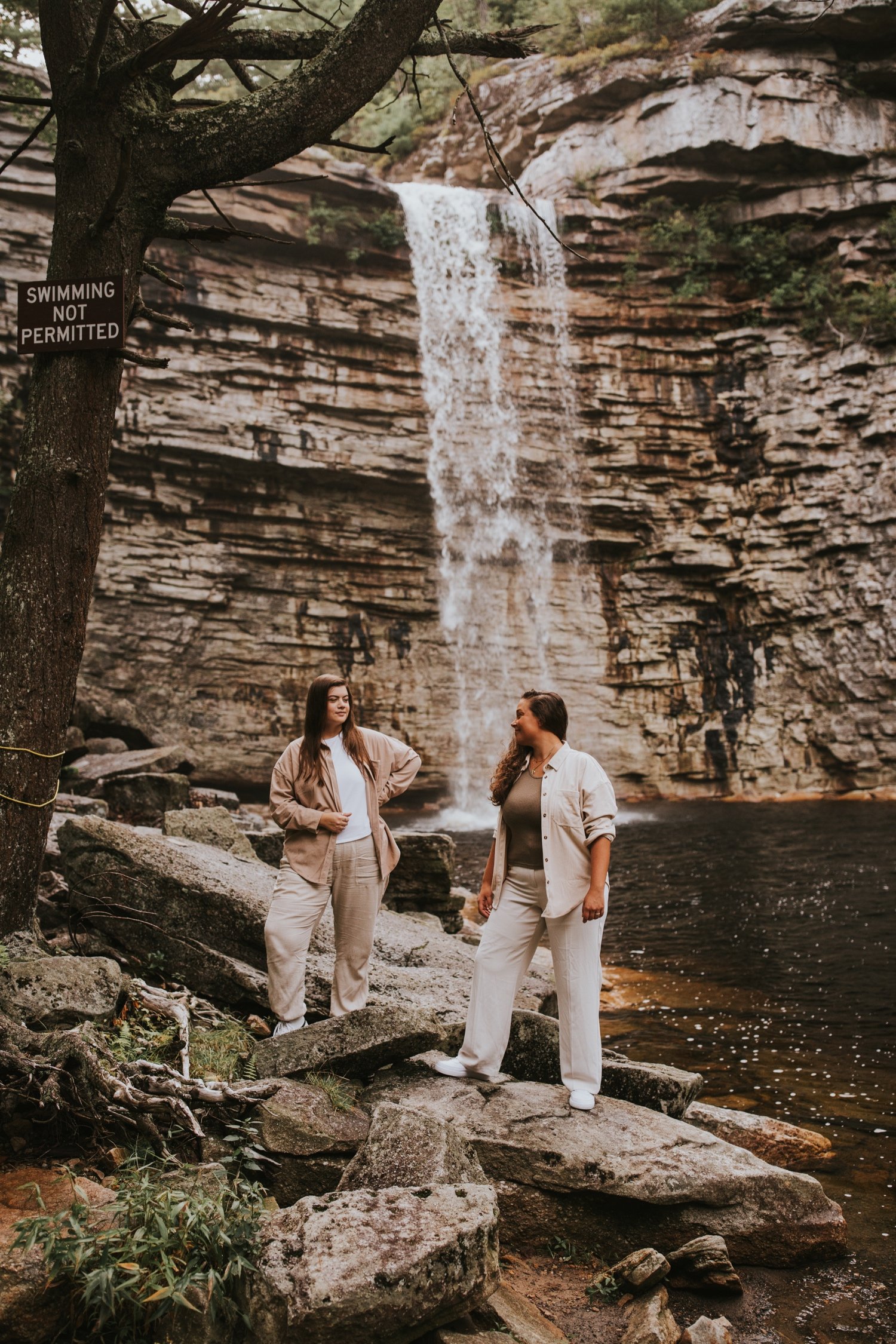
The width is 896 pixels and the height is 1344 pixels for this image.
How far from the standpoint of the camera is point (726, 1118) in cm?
491

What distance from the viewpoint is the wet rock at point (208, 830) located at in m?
7.57

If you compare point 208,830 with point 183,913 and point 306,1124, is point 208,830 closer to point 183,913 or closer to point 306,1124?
point 183,913

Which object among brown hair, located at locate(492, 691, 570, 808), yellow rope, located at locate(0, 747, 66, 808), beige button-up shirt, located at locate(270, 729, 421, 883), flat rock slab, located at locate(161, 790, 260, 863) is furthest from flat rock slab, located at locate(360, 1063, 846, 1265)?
flat rock slab, located at locate(161, 790, 260, 863)

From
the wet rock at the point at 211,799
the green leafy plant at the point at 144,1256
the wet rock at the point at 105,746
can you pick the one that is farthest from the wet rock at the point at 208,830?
the wet rock at the point at 105,746

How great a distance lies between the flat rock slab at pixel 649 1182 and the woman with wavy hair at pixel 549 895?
0.90 ft

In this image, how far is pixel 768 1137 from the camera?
484 cm

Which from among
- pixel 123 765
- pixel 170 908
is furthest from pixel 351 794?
pixel 123 765

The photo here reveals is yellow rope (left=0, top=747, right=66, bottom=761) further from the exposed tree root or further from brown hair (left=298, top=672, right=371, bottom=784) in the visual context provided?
brown hair (left=298, top=672, right=371, bottom=784)

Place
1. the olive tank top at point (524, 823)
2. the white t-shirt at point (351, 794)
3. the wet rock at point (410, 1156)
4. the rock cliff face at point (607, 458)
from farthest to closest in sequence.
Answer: the rock cliff face at point (607, 458) < the white t-shirt at point (351, 794) < the olive tank top at point (524, 823) < the wet rock at point (410, 1156)

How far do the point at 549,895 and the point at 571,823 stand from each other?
348 millimetres

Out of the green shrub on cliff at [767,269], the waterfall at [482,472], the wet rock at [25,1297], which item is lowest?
the wet rock at [25,1297]

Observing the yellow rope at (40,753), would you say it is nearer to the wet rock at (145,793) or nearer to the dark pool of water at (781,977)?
the dark pool of water at (781,977)

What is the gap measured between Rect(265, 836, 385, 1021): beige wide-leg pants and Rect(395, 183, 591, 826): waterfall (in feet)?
64.3

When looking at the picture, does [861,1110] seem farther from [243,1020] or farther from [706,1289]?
[243,1020]
